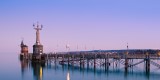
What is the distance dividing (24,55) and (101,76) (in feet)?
198

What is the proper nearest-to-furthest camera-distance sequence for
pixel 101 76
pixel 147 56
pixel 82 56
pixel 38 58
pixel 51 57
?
pixel 101 76 → pixel 147 56 → pixel 82 56 → pixel 38 58 → pixel 51 57

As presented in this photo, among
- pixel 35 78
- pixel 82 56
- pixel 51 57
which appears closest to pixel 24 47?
pixel 51 57

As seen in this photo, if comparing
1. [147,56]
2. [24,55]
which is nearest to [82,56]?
[147,56]

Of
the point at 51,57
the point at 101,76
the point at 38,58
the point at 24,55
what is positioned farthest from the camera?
the point at 24,55

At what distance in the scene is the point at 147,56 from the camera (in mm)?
71062

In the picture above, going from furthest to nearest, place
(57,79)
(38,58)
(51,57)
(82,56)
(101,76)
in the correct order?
(51,57) < (38,58) < (82,56) < (101,76) < (57,79)

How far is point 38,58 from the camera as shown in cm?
9644

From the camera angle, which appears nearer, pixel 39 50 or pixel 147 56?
pixel 147 56

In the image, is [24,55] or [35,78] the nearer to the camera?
[35,78]

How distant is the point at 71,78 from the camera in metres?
61.7

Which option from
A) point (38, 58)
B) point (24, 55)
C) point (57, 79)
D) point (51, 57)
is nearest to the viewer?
point (57, 79)

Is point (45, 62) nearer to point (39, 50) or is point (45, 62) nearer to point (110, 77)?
point (39, 50)

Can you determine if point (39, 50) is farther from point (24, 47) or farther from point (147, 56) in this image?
point (147, 56)

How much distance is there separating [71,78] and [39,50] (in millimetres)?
36489
